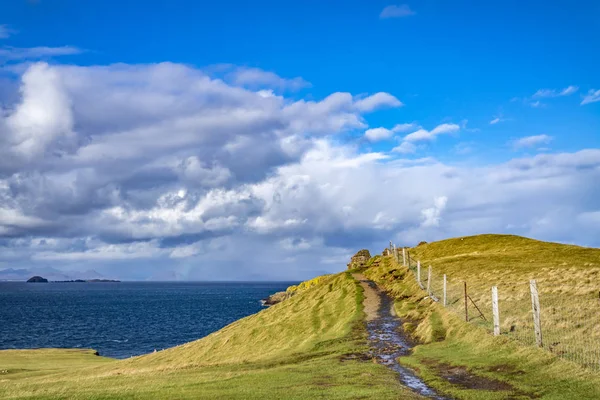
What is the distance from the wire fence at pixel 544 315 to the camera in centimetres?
2423

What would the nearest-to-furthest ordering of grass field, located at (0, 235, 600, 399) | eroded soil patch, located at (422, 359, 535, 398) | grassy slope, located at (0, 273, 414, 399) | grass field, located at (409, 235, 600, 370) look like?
eroded soil patch, located at (422, 359, 535, 398), grass field, located at (0, 235, 600, 399), grassy slope, located at (0, 273, 414, 399), grass field, located at (409, 235, 600, 370)

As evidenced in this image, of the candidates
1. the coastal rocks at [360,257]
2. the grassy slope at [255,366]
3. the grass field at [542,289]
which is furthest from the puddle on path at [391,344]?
the coastal rocks at [360,257]

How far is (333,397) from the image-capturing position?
18844mm

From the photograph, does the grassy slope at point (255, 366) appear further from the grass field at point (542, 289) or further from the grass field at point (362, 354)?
the grass field at point (542, 289)

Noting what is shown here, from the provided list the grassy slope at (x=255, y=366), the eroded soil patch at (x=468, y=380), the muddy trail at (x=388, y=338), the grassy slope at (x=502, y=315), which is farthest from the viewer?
the muddy trail at (x=388, y=338)

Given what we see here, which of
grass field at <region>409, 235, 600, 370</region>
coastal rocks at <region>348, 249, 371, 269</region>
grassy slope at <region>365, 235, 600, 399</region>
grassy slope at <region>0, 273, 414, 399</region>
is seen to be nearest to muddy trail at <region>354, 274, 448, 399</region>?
grassy slope at <region>365, 235, 600, 399</region>

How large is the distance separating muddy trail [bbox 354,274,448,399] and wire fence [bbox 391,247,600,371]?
4.71m

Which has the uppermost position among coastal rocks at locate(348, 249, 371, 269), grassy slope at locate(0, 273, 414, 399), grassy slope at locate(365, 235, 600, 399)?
coastal rocks at locate(348, 249, 371, 269)

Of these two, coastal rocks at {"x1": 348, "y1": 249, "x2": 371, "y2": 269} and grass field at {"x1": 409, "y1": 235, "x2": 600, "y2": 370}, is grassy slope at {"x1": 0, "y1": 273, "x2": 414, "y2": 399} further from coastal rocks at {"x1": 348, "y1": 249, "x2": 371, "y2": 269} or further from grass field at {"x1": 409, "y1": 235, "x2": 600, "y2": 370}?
Result: coastal rocks at {"x1": 348, "y1": 249, "x2": 371, "y2": 269}

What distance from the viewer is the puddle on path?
22250 mm

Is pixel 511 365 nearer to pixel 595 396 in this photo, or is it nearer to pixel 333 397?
pixel 595 396

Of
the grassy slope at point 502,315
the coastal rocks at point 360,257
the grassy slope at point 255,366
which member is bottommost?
the grassy slope at point 255,366

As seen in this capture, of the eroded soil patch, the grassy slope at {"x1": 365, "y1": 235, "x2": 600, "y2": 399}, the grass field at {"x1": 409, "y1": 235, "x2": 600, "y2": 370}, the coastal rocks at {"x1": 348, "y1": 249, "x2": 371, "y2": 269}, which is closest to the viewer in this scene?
the grassy slope at {"x1": 365, "y1": 235, "x2": 600, "y2": 399}

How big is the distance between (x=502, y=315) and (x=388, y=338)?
8.25 metres
